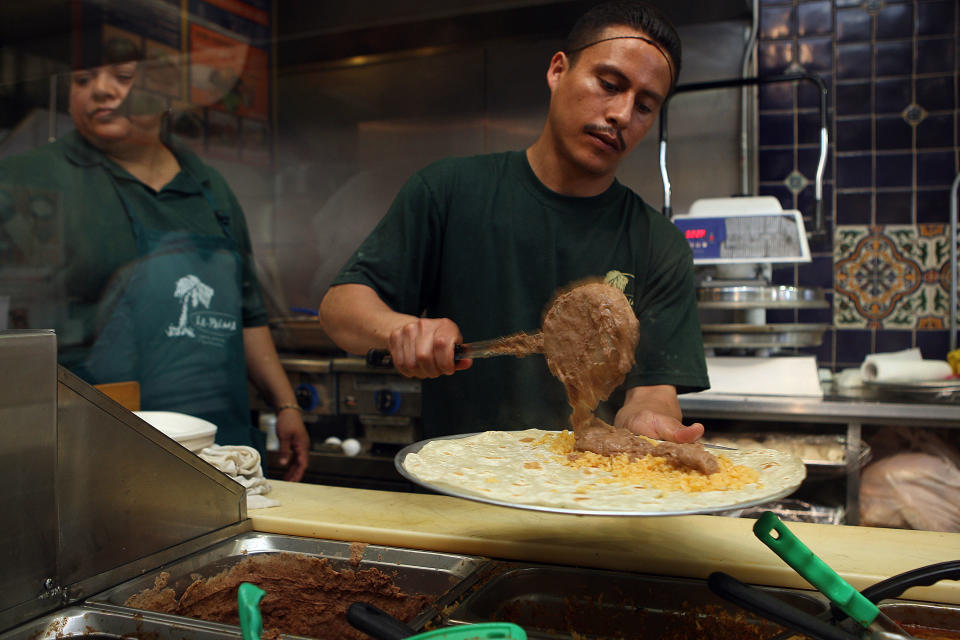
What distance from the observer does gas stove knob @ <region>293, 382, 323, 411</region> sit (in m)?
2.48

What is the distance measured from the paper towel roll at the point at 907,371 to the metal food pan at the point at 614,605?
1.64 meters

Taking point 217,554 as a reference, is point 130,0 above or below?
above

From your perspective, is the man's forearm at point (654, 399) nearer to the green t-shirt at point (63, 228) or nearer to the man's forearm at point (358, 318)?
the man's forearm at point (358, 318)

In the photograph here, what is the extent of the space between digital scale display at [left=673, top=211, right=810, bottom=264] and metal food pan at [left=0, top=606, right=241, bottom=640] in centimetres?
184

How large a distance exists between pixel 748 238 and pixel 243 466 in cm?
179

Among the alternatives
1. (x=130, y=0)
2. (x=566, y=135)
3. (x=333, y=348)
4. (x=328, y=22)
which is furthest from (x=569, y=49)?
(x=130, y=0)

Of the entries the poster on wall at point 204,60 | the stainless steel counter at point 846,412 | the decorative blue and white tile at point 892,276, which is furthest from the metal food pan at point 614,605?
the decorative blue and white tile at point 892,276

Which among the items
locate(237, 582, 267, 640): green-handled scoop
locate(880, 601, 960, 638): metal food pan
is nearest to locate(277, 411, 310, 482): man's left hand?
locate(237, 582, 267, 640): green-handled scoop

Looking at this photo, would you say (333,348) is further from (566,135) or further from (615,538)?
(615,538)

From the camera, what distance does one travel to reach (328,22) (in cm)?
241

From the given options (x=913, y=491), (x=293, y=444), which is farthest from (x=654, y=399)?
(x=293, y=444)

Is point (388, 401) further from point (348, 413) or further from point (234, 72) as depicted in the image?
point (234, 72)

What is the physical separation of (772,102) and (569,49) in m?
1.60

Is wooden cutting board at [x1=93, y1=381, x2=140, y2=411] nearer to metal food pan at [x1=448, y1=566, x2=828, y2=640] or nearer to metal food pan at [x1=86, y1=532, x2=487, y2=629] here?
metal food pan at [x1=86, y1=532, x2=487, y2=629]
